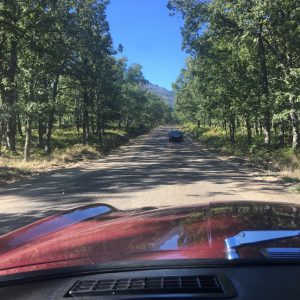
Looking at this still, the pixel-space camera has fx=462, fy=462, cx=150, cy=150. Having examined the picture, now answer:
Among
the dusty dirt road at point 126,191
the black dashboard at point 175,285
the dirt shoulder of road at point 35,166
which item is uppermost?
the black dashboard at point 175,285

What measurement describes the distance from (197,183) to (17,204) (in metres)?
A: 6.01

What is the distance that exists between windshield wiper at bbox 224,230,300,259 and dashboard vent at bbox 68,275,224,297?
21 centimetres

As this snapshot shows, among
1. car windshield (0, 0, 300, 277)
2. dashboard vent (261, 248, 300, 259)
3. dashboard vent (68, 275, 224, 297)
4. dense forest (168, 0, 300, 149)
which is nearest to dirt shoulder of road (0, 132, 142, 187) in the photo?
car windshield (0, 0, 300, 277)

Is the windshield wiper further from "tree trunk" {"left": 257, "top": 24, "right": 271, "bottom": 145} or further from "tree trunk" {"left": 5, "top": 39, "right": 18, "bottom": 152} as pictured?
"tree trunk" {"left": 257, "top": 24, "right": 271, "bottom": 145}

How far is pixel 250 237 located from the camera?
2.23 metres

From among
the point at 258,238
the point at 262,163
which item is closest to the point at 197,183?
the point at 262,163

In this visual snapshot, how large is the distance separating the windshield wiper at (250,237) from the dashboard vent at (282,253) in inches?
4.8

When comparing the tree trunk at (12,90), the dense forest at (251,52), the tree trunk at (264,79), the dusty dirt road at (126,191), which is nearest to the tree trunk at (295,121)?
the dense forest at (251,52)

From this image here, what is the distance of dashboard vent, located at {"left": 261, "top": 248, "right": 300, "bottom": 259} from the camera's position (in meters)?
1.94

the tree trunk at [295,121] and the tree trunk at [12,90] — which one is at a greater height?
the tree trunk at [12,90]

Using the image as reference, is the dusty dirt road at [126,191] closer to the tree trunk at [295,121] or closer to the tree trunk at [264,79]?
the tree trunk at [295,121]

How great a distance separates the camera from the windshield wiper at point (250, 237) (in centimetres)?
205

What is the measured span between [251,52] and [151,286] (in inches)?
1007

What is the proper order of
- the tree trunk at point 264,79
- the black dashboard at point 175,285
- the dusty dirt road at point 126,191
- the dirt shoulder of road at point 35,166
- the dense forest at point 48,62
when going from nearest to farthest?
the black dashboard at point 175,285 → the dusty dirt road at point 126,191 → the dirt shoulder of road at point 35,166 → the dense forest at point 48,62 → the tree trunk at point 264,79
